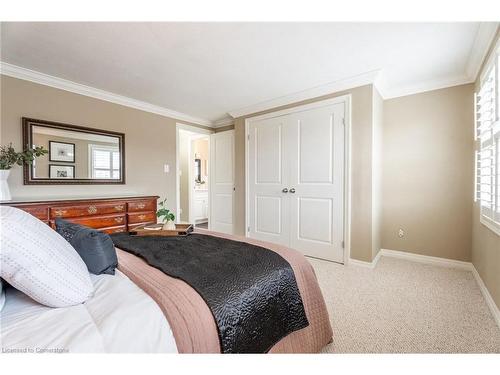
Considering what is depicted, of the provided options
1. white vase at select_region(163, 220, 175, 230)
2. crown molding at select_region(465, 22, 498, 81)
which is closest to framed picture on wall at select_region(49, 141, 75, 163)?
white vase at select_region(163, 220, 175, 230)

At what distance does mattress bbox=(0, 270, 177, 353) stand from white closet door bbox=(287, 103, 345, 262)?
266 centimetres

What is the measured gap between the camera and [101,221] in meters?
2.64

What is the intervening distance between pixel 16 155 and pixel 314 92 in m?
3.45

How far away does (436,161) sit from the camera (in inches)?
113

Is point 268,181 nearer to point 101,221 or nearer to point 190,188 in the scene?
point 101,221

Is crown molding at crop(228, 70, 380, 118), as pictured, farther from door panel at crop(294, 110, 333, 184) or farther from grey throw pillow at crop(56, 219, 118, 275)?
grey throw pillow at crop(56, 219, 118, 275)

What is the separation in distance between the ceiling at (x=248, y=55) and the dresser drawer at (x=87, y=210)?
4.87 ft

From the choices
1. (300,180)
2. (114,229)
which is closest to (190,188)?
(114,229)

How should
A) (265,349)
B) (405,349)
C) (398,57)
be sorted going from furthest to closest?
1. (398,57)
2. (405,349)
3. (265,349)

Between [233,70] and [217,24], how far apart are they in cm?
76

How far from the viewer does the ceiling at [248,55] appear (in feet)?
6.12

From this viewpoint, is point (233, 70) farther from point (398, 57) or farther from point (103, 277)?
point (103, 277)

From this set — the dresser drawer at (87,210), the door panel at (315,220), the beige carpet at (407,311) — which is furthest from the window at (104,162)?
the beige carpet at (407,311)

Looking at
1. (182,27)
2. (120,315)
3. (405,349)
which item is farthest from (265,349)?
(182,27)
